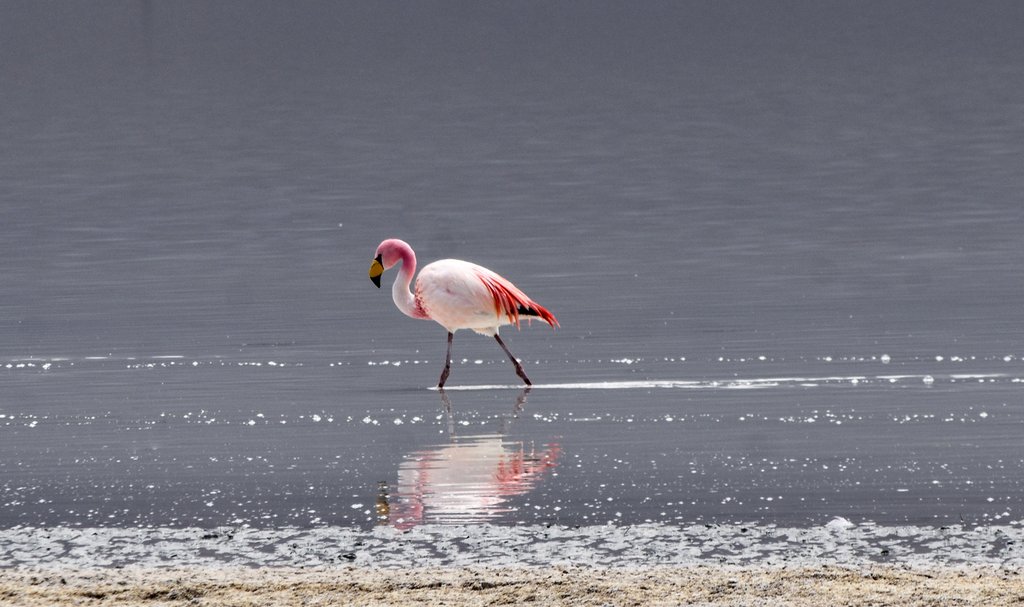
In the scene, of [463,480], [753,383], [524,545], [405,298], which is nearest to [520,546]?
[524,545]

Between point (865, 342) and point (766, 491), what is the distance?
6.18 metres

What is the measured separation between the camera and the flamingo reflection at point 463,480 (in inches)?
334

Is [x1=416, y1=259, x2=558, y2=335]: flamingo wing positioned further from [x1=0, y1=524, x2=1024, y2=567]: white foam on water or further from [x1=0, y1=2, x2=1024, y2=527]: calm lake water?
[x1=0, y1=524, x2=1024, y2=567]: white foam on water

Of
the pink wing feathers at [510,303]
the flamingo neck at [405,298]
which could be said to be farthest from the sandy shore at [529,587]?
the flamingo neck at [405,298]

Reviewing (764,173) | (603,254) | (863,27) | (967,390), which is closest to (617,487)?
(967,390)

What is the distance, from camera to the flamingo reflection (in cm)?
848

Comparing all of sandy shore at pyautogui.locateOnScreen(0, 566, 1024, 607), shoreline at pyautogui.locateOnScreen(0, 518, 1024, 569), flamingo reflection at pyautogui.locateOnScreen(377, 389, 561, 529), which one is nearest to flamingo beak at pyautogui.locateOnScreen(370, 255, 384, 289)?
flamingo reflection at pyautogui.locateOnScreen(377, 389, 561, 529)

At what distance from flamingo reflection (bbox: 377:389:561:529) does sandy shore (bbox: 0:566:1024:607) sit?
1.07 m

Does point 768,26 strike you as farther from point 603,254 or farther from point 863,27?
point 603,254

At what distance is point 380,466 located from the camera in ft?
32.2

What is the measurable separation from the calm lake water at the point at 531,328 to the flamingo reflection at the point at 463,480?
3 centimetres

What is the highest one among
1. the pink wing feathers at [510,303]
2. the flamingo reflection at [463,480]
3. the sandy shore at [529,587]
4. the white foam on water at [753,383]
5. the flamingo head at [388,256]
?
the flamingo head at [388,256]

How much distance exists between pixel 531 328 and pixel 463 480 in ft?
24.6

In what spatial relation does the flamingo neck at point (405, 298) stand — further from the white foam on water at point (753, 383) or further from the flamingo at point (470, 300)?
the white foam on water at point (753, 383)
